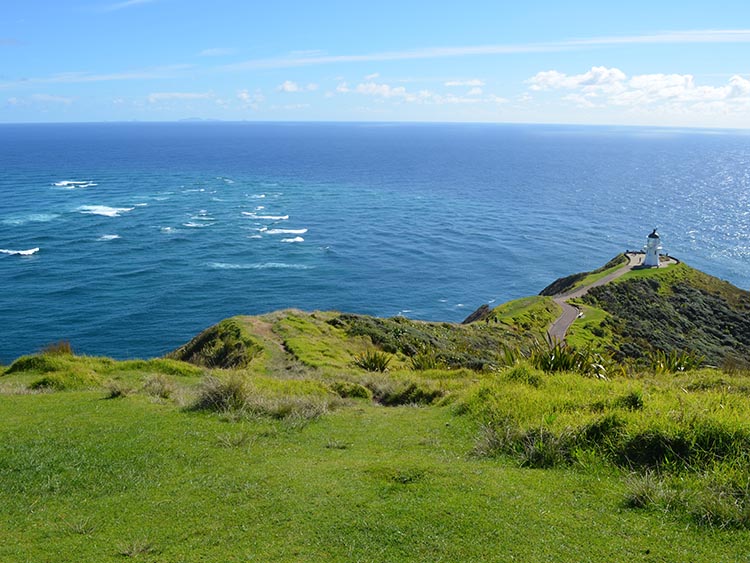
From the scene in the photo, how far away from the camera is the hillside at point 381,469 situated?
8586mm

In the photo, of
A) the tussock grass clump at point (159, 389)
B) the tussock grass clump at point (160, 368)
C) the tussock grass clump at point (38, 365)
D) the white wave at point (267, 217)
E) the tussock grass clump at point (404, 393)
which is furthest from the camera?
the white wave at point (267, 217)

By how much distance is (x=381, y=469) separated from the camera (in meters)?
11.0

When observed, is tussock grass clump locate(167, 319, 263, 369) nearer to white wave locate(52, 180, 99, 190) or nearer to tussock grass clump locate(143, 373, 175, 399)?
tussock grass clump locate(143, 373, 175, 399)

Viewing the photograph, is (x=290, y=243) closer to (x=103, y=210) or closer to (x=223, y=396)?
(x=103, y=210)

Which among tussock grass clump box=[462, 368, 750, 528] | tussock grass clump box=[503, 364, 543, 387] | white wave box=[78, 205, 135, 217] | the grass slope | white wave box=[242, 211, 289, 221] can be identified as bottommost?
the grass slope

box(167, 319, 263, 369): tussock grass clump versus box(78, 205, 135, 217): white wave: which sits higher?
box(78, 205, 135, 217): white wave

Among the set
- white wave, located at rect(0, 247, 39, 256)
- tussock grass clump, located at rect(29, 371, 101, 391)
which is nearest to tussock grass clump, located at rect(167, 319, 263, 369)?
tussock grass clump, located at rect(29, 371, 101, 391)

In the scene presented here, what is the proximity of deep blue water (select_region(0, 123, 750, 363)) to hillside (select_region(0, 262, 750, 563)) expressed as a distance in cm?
3725

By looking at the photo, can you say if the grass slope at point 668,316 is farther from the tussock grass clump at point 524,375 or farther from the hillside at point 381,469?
the hillside at point 381,469

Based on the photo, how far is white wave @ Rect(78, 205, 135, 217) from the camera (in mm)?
101775

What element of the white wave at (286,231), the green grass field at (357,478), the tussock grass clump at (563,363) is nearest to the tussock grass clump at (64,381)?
the green grass field at (357,478)

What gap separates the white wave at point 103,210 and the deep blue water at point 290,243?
0.55m

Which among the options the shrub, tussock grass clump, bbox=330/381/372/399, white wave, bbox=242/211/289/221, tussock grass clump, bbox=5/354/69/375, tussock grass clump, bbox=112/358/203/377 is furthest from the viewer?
white wave, bbox=242/211/289/221

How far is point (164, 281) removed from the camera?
6875 centimetres
